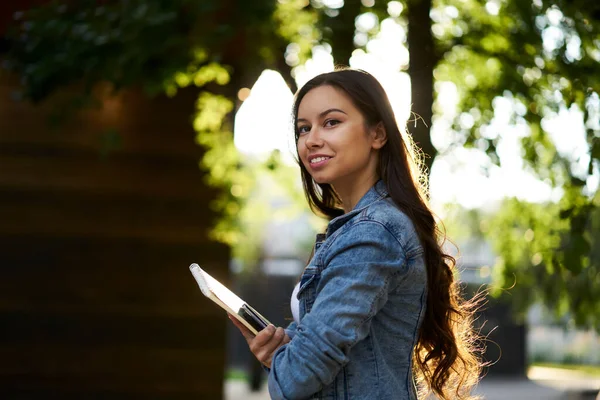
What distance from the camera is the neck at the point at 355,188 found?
2.25m

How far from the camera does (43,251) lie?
23.4 ft

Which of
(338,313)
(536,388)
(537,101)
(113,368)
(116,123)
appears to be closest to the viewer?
(338,313)

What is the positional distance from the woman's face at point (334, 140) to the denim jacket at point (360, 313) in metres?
0.08

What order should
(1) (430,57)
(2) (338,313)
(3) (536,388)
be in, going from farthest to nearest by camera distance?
(3) (536,388) → (1) (430,57) → (2) (338,313)

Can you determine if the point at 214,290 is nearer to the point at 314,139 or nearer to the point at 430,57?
the point at 314,139

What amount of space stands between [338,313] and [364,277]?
0.32ft

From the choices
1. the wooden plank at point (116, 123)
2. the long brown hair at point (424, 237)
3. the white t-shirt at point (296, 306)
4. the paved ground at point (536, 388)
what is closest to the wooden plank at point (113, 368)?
the wooden plank at point (116, 123)

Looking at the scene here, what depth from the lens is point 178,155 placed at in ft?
24.3

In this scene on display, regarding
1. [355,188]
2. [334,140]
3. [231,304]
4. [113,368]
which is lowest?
[113,368]

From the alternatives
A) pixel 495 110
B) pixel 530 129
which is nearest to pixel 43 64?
pixel 495 110

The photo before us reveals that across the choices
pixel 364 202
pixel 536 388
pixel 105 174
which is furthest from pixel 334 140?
pixel 536 388

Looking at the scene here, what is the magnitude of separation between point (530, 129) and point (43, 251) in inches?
151

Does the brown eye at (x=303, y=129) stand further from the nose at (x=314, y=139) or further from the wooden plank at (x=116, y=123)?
the wooden plank at (x=116, y=123)

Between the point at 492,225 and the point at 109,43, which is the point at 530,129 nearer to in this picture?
the point at 492,225
